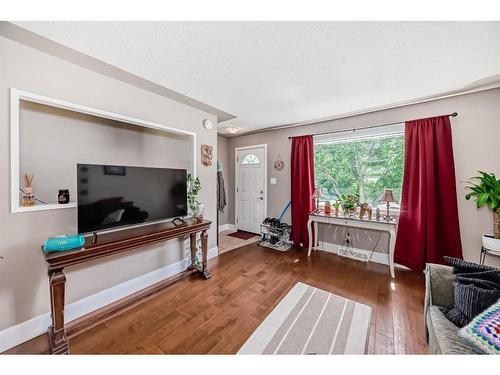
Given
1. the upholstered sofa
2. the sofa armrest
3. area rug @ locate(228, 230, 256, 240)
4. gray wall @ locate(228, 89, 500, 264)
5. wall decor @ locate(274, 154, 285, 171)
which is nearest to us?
the upholstered sofa

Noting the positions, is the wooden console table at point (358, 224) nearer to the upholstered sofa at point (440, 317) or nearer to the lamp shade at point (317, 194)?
the lamp shade at point (317, 194)

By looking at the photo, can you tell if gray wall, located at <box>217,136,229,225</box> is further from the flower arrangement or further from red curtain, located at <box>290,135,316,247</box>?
the flower arrangement

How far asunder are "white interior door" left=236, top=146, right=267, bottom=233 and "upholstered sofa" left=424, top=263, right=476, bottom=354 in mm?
3041

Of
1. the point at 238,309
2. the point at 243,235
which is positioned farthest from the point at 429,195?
the point at 243,235

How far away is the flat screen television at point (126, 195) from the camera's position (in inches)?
67.2

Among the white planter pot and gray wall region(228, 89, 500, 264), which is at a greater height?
gray wall region(228, 89, 500, 264)

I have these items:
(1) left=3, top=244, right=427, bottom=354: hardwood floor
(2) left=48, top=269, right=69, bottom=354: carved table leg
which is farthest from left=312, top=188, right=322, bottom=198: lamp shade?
(2) left=48, top=269, right=69, bottom=354: carved table leg

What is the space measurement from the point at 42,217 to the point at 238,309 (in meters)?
1.93

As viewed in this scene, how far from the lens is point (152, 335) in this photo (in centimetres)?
159

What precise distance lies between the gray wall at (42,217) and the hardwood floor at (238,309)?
374mm

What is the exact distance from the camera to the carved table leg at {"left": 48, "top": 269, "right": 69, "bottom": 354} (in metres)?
1.40

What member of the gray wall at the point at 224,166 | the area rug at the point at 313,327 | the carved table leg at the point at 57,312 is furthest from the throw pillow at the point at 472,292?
the gray wall at the point at 224,166
